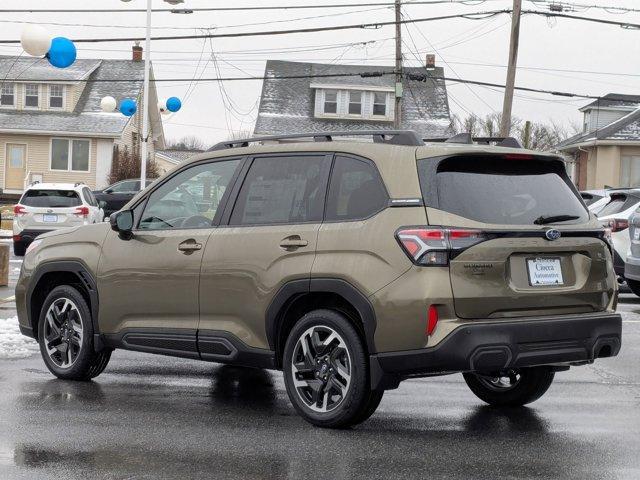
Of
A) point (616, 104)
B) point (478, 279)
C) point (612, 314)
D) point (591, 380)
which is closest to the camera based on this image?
point (478, 279)

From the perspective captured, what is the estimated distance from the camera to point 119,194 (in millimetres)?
41969

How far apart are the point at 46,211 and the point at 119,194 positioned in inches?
677

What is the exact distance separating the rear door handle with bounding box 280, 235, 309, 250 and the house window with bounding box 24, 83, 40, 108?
4946 cm

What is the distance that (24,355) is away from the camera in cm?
995

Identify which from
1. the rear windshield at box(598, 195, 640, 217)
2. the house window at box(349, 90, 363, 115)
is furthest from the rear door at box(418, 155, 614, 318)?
the house window at box(349, 90, 363, 115)

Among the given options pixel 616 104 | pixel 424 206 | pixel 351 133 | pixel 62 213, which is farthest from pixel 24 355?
pixel 616 104

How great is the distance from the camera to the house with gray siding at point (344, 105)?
58.1 m

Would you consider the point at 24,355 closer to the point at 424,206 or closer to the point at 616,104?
the point at 424,206

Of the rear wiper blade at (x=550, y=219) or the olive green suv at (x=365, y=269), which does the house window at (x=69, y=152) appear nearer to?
the olive green suv at (x=365, y=269)

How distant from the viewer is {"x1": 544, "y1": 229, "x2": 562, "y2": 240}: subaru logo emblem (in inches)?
264

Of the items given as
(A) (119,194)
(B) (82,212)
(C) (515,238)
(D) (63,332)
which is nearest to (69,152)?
(A) (119,194)

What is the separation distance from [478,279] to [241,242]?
1.73 m

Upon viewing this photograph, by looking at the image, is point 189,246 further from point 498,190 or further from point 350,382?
point 498,190

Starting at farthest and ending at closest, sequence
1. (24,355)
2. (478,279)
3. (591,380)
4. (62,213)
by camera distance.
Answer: (62,213) < (24,355) < (591,380) < (478,279)
